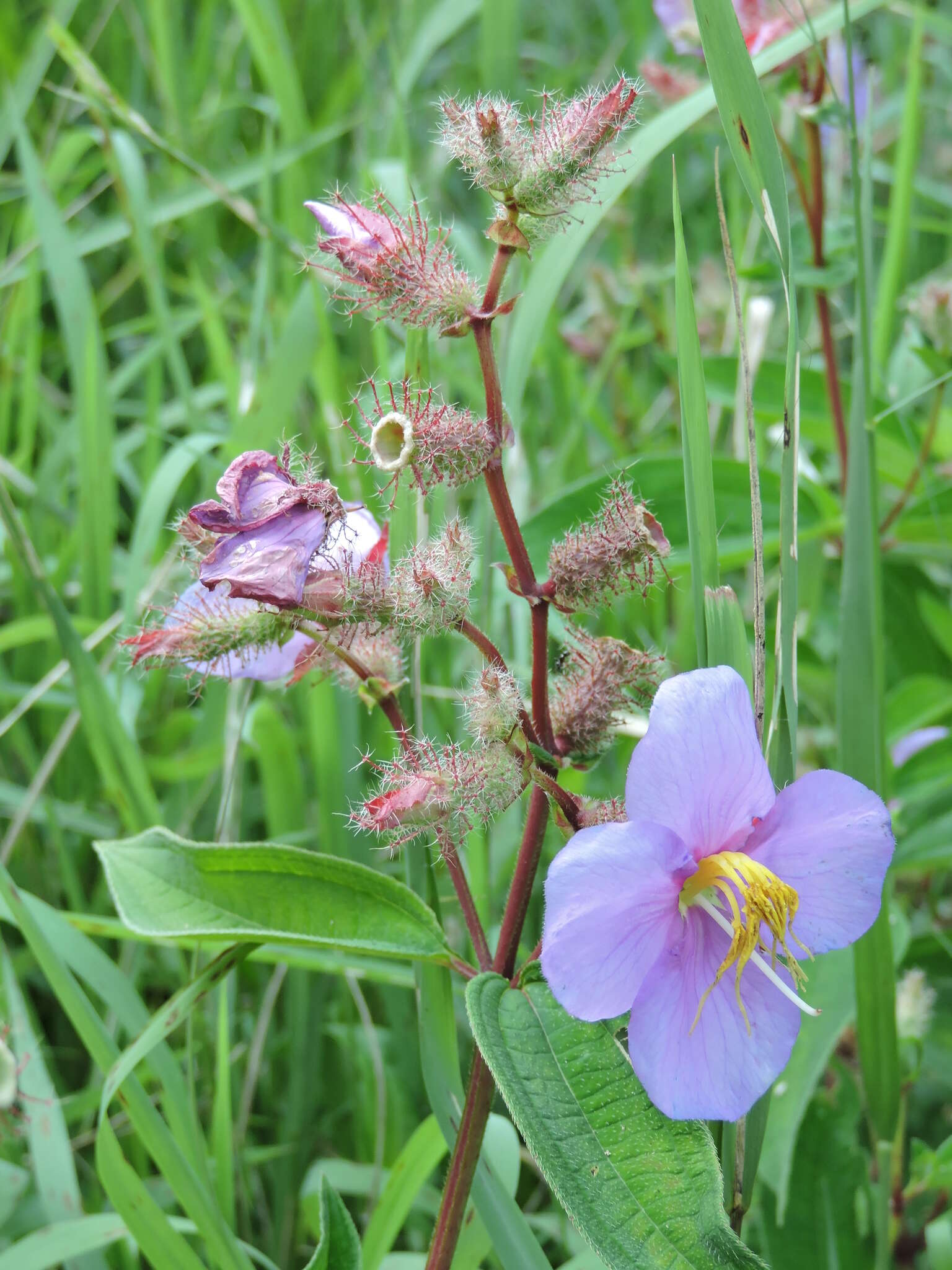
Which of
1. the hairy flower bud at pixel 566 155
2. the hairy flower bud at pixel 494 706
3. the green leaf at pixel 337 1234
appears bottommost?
the green leaf at pixel 337 1234

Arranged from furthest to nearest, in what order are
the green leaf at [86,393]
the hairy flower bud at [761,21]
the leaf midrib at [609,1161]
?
the green leaf at [86,393]
the hairy flower bud at [761,21]
the leaf midrib at [609,1161]

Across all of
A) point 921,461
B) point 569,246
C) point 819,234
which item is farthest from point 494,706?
point 819,234

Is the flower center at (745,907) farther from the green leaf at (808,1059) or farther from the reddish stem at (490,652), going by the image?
the green leaf at (808,1059)

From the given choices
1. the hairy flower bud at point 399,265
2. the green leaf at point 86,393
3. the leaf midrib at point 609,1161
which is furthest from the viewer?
the green leaf at point 86,393

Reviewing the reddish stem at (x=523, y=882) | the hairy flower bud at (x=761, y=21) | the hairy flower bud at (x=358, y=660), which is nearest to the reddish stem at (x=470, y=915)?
the reddish stem at (x=523, y=882)

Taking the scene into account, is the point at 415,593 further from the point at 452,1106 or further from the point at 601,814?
the point at 452,1106

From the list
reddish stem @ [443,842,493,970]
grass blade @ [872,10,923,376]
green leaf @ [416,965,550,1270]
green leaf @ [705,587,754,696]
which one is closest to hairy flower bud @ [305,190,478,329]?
green leaf @ [705,587,754,696]
